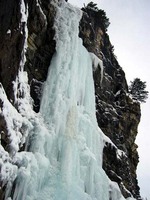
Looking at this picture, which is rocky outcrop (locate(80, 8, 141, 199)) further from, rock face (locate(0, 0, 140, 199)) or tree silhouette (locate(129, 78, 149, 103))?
tree silhouette (locate(129, 78, 149, 103))

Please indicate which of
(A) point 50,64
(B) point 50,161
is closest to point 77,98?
(A) point 50,64

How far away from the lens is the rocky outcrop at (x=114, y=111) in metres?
25.5

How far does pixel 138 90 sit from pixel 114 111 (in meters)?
8.88

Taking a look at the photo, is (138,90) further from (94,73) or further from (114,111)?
(94,73)

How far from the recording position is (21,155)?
1547cm

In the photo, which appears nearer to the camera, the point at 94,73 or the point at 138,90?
the point at 94,73

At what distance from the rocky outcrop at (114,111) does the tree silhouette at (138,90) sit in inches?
196

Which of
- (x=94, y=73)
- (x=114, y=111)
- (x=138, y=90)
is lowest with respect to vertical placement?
(x=114, y=111)

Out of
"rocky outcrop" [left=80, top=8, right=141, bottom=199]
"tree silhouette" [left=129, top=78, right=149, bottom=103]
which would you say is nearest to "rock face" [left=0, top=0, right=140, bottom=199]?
"rocky outcrop" [left=80, top=8, right=141, bottom=199]

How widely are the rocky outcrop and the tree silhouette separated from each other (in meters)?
4.97

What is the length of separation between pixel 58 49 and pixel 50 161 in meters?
7.09

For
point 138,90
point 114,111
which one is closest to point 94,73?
point 114,111

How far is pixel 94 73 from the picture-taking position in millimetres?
26156

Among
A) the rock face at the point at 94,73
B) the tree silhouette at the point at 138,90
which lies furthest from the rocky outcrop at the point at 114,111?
the tree silhouette at the point at 138,90
